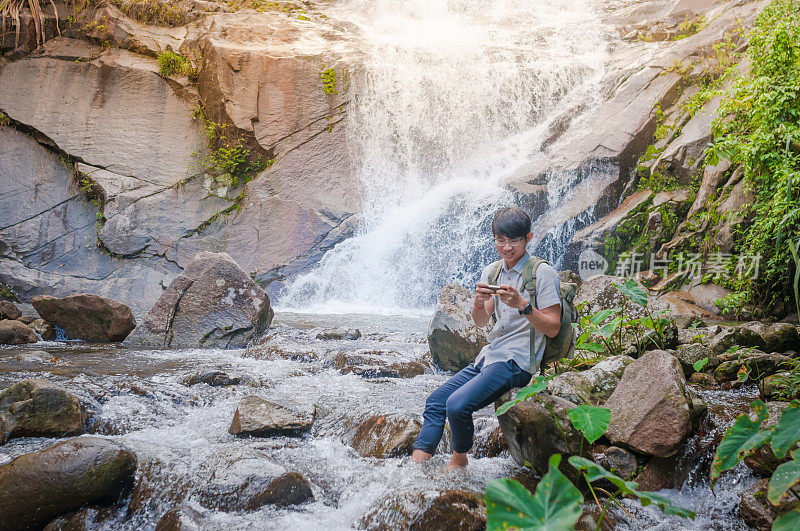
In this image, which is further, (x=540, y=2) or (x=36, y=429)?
(x=540, y=2)

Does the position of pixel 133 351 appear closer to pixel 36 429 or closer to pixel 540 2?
pixel 36 429

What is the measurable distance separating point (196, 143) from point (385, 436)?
38.2ft

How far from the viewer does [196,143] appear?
12664mm

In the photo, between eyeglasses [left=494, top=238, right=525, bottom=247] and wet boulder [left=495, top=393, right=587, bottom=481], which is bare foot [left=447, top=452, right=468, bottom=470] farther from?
eyeglasses [left=494, top=238, right=525, bottom=247]

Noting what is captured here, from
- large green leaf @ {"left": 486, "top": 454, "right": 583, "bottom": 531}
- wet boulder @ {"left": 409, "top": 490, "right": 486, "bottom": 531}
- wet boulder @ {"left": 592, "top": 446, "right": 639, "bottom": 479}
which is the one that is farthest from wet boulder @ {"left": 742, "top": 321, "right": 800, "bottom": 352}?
large green leaf @ {"left": 486, "top": 454, "right": 583, "bottom": 531}

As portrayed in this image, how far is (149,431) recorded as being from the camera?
11.2 feet

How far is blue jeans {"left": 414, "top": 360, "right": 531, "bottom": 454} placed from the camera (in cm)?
257

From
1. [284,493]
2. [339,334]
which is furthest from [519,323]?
[339,334]

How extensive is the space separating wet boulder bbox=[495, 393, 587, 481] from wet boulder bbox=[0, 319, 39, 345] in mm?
6367

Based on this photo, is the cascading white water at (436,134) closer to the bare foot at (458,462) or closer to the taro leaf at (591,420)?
the bare foot at (458,462)

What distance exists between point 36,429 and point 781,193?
7.20 metres

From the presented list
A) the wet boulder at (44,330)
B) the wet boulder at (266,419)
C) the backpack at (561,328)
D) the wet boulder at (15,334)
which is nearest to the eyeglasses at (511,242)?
the backpack at (561,328)

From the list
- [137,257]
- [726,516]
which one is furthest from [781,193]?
[137,257]

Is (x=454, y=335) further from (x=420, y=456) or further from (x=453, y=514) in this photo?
(x=453, y=514)
